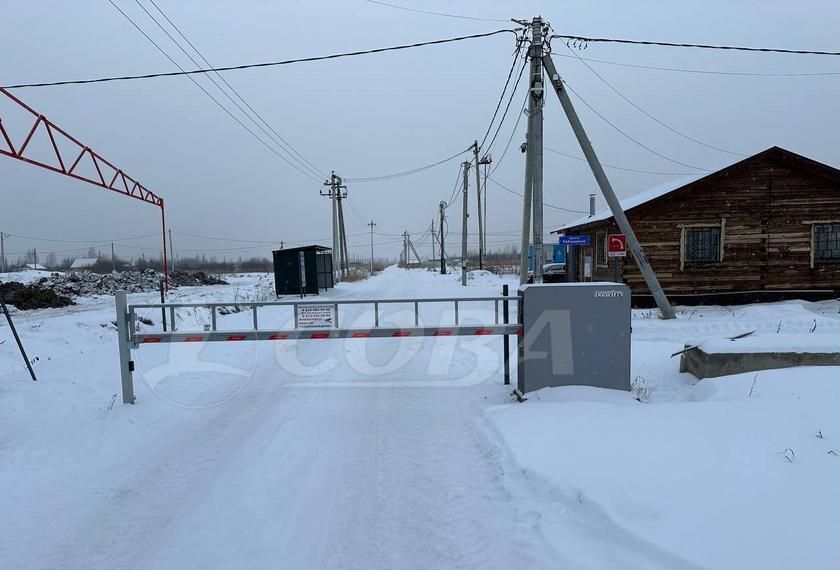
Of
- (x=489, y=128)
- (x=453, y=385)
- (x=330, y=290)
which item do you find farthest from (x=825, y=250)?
(x=330, y=290)

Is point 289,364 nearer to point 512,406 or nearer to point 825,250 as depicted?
point 512,406

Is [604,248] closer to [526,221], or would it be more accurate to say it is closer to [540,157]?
[526,221]

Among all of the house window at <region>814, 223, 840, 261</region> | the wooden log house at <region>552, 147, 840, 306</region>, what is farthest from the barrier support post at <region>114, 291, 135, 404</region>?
the house window at <region>814, 223, 840, 261</region>

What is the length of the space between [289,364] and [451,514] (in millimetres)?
5790

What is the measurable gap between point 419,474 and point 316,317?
2910mm

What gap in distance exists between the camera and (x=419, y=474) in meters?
4.18

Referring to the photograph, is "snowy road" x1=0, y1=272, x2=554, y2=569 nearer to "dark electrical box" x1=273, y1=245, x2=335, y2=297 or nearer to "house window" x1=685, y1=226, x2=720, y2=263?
"house window" x1=685, y1=226, x2=720, y2=263

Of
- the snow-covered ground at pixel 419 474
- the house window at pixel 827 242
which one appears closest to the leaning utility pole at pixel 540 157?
the snow-covered ground at pixel 419 474

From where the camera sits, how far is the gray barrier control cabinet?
598 centimetres

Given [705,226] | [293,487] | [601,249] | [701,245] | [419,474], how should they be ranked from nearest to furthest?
[293,487]
[419,474]
[705,226]
[701,245]
[601,249]

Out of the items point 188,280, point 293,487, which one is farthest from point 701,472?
point 188,280

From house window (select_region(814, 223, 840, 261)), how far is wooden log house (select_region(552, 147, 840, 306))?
0.09ft

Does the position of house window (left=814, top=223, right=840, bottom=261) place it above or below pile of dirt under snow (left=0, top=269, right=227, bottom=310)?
above

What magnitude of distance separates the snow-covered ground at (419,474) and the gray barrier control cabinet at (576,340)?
1.02 feet
